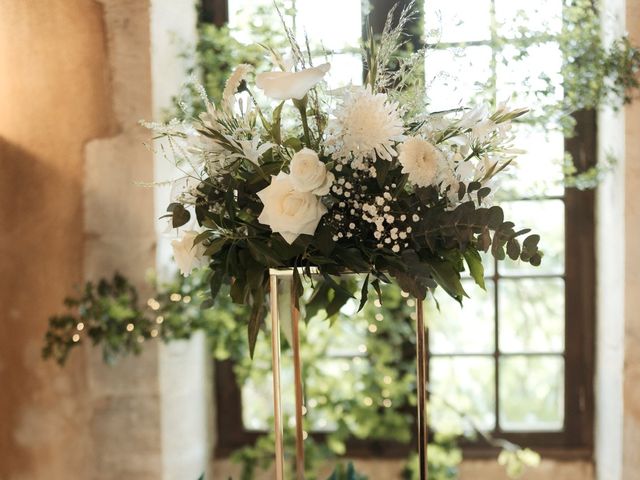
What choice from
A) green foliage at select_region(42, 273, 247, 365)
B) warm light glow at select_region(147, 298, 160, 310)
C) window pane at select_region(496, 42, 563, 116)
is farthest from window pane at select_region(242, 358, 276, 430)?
window pane at select_region(496, 42, 563, 116)

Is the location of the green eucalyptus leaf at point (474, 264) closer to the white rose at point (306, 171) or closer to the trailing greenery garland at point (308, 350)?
the white rose at point (306, 171)

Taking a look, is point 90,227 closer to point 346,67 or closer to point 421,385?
point 346,67

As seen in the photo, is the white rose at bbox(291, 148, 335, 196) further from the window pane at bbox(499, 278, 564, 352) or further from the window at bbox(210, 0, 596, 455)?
the window pane at bbox(499, 278, 564, 352)

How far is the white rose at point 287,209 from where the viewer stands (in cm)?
138

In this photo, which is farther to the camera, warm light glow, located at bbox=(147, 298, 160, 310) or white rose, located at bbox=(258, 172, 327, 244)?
warm light glow, located at bbox=(147, 298, 160, 310)

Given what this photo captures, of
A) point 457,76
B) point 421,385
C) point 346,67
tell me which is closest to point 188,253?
point 421,385

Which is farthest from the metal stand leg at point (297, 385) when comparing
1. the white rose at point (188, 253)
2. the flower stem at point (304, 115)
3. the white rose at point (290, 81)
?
the white rose at point (290, 81)

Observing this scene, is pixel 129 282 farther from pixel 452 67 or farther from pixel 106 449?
pixel 452 67

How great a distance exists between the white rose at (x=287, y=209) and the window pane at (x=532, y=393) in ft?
4.88

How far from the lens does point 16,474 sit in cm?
239

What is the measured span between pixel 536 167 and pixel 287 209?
1366 millimetres

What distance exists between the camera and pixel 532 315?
261cm

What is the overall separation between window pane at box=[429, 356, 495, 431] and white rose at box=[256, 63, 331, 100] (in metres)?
1.54

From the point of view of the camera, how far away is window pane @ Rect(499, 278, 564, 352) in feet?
8.55
